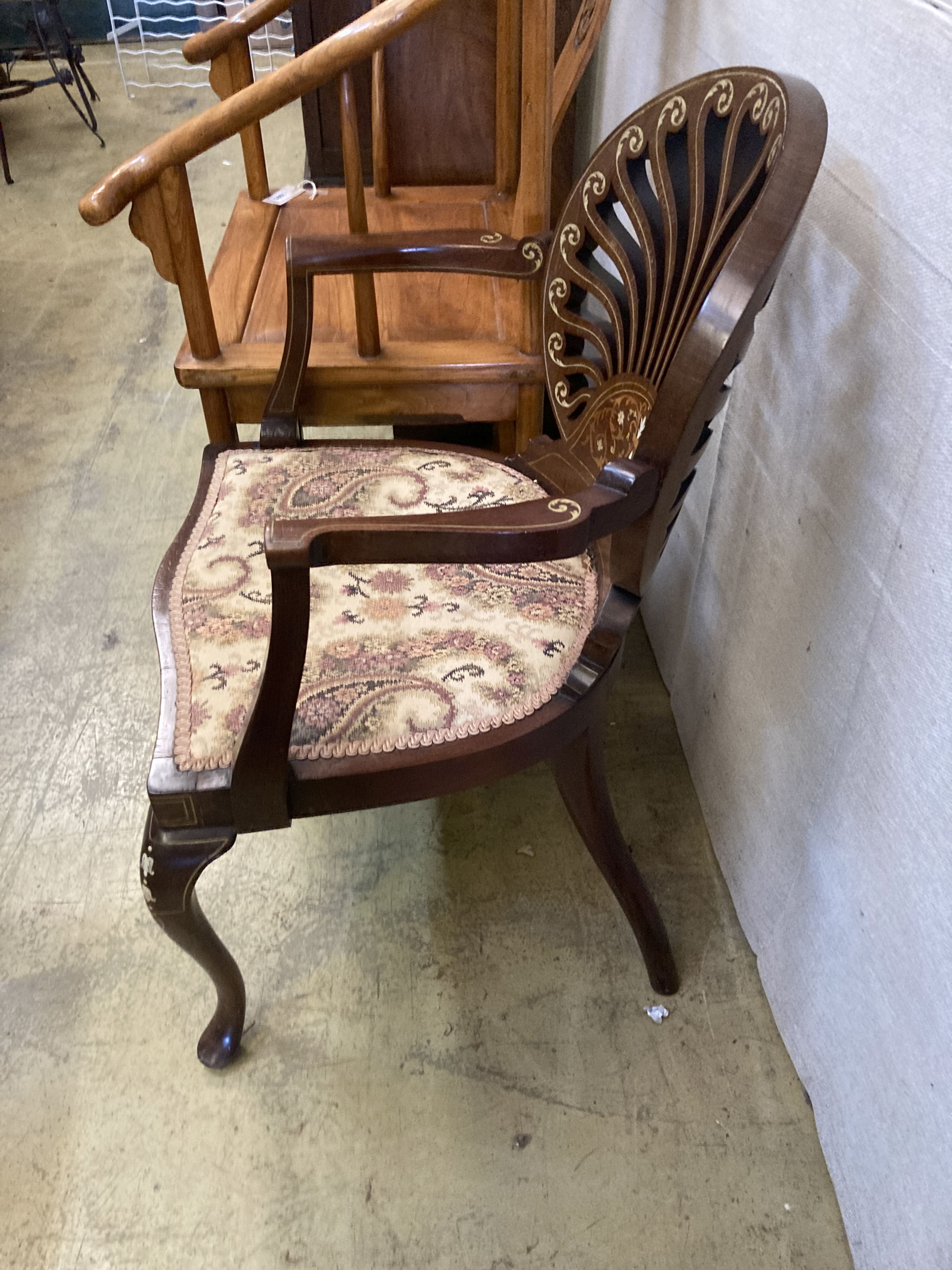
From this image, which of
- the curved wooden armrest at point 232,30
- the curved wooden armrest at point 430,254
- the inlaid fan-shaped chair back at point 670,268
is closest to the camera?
the inlaid fan-shaped chair back at point 670,268

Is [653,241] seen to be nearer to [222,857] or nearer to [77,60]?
[222,857]

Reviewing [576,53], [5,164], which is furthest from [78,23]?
[576,53]

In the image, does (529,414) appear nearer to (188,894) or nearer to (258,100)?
(258,100)

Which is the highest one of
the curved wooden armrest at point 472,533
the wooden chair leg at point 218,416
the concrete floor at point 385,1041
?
the curved wooden armrest at point 472,533

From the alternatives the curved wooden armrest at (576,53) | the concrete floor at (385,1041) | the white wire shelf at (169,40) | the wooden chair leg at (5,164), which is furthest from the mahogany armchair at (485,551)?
the white wire shelf at (169,40)

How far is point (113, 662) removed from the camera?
1.73 metres

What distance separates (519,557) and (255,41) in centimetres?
511

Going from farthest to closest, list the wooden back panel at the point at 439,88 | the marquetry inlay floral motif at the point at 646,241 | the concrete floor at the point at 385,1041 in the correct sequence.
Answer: the wooden back panel at the point at 439,88, the concrete floor at the point at 385,1041, the marquetry inlay floral motif at the point at 646,241

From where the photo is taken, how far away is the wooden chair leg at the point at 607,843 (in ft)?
3.43

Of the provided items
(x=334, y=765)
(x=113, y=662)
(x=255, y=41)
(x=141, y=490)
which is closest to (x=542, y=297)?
(x=334, y=765)

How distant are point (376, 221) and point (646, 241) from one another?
85cm

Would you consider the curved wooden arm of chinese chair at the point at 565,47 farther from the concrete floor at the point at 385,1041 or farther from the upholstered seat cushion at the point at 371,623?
the concrete floor at the point at 385,1041

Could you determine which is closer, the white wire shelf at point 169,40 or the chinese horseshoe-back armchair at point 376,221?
the chinese horseshoe-back armchair at point 376,221

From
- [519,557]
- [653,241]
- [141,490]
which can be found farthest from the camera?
[141,490]
